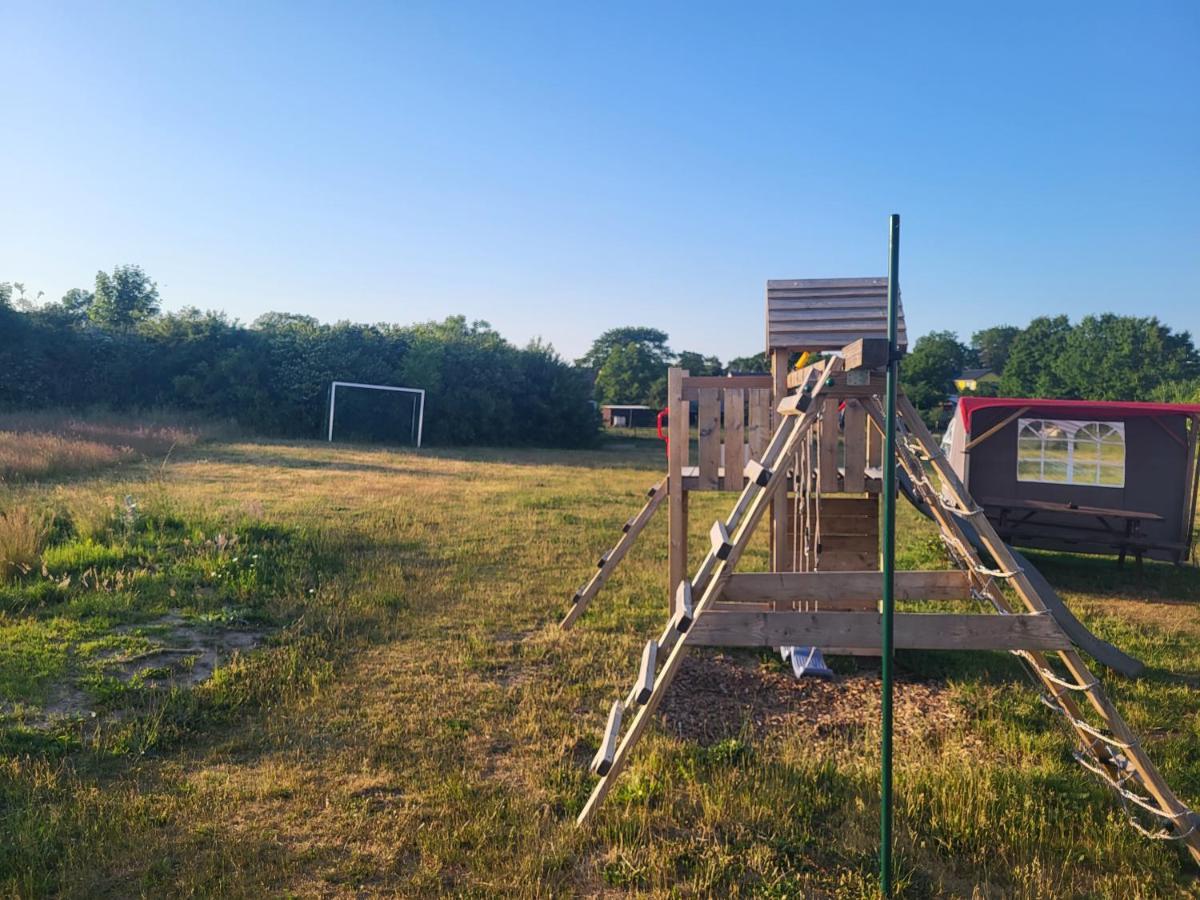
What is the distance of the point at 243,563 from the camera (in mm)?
7504

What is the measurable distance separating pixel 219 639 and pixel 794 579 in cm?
432

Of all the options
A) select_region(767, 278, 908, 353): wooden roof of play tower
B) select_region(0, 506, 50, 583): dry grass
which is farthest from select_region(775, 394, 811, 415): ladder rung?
select_region(0, 506, 50, 583): dry grass

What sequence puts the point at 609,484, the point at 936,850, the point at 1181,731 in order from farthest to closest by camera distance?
the point at 609,484
the point at 1181,731
the point at 936,850

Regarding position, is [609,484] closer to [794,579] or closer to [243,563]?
[243,563]

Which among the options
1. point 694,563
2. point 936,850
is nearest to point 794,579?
point 936,850

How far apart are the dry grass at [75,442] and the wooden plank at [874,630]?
13.4m

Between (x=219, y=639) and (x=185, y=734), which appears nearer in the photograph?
(x=185, y=734)

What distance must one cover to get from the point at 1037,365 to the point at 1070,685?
230ft

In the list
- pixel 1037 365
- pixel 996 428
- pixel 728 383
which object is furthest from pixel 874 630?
pixel 1037 365

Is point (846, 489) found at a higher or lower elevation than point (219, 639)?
higher

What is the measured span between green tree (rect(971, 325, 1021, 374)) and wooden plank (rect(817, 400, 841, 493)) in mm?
114296

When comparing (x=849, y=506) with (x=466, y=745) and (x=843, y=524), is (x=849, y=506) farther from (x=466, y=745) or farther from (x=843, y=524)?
(x=466, y=745)

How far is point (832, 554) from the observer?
19.7 feet

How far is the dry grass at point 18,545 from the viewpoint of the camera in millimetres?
6680
